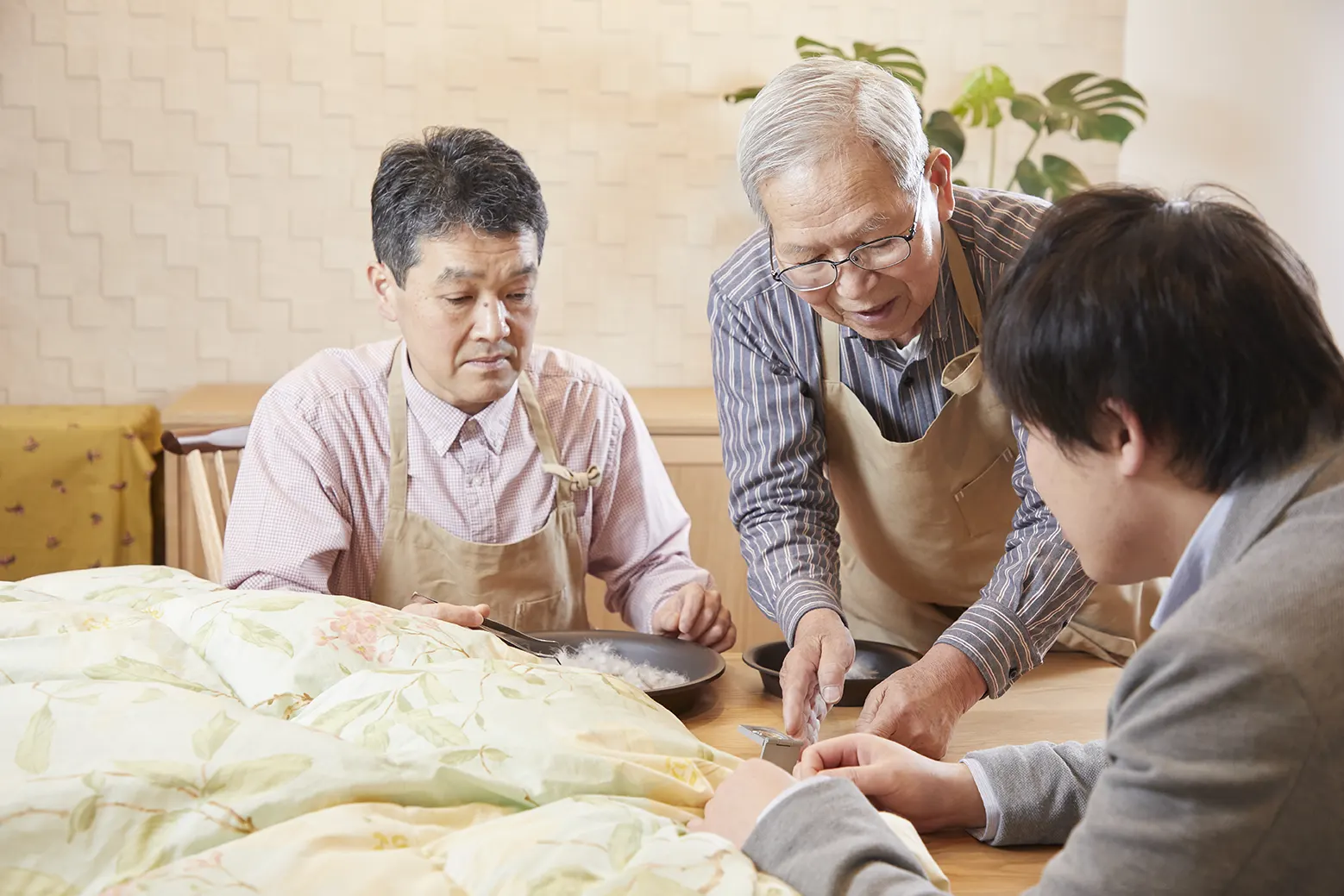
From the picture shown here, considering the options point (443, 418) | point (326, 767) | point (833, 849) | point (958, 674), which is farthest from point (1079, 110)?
point (326, 767)

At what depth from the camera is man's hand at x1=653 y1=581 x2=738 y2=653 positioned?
1.79m

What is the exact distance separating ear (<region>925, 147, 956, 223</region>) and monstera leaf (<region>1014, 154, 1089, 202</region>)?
1.73 m

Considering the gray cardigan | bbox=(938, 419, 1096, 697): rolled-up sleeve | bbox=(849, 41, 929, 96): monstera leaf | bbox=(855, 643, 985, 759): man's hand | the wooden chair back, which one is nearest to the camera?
the gray cardigan

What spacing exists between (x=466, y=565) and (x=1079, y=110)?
2.13 m

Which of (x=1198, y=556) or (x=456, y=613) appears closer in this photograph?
(x=1198, y=556)

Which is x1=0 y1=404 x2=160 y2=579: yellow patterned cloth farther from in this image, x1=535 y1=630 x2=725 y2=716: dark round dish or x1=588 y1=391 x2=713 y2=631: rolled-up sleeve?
x1=535 y1=630 x2=725 y2=716: dark round dish

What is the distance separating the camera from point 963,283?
1686 mm

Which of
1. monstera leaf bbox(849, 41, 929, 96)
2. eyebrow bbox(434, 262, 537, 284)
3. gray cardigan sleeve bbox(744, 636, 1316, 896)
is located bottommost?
gray cardigan sleeve bbox(744, 636, 1316, 896)

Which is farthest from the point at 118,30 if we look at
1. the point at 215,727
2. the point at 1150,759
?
the point at 1150,759

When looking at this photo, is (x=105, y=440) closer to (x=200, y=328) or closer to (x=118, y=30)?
(x=200, y=328)

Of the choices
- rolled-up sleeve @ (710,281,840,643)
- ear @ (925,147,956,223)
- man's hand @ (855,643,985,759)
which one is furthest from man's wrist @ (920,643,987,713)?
ear @ (925,147,956,223)

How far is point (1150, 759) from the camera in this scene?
28.4 inches

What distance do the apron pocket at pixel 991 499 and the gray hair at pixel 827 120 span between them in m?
0.45

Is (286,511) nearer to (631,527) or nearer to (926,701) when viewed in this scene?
(631,527)
